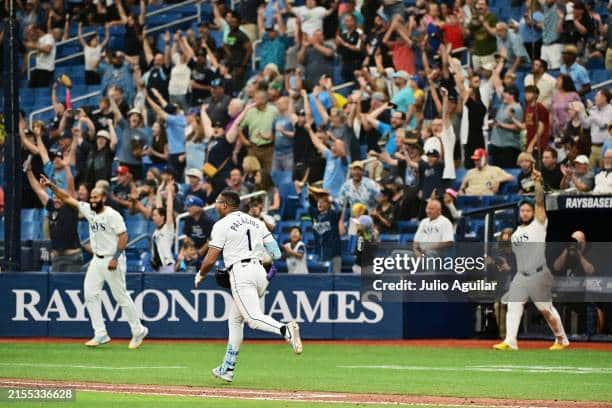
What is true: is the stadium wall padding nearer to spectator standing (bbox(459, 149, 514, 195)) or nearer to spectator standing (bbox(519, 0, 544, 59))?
spectator standing (bbox(459, 149, 514, 195))

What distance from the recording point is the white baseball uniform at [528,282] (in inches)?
694

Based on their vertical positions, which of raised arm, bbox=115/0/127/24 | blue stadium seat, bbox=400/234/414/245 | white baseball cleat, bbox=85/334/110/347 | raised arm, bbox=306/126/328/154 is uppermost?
raised arm, bbox=115/0/127/24

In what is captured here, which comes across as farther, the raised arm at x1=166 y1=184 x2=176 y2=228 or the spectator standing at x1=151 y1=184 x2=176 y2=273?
the raised arm at x1=166 y1=184 x2=176 y2=228

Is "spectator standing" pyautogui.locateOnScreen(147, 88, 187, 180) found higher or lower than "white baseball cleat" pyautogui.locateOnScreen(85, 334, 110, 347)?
higher

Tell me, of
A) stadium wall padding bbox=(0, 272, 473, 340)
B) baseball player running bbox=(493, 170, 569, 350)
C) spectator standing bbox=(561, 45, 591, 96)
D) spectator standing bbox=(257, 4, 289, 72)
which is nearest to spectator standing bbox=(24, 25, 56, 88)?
spectator standing bbox=(257, 4, 289, 72)

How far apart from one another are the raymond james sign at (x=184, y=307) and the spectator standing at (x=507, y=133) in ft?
12.4

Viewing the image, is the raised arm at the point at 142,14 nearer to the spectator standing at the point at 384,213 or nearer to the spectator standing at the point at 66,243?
the spectator standing at the point at 66,243

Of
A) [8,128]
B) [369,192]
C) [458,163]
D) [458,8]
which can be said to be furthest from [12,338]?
[458,8]

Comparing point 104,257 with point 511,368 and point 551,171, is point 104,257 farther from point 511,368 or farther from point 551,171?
point 551,171

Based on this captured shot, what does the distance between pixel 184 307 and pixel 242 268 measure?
766 cm

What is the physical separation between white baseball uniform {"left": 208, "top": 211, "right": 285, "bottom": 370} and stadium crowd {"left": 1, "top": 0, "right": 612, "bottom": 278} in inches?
267

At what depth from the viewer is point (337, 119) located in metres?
22.6

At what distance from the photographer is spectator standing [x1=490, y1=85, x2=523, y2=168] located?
22016mm

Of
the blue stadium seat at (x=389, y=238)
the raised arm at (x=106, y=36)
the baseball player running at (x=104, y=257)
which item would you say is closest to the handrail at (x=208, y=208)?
the blue stadium seat at (x=389, y=238)
